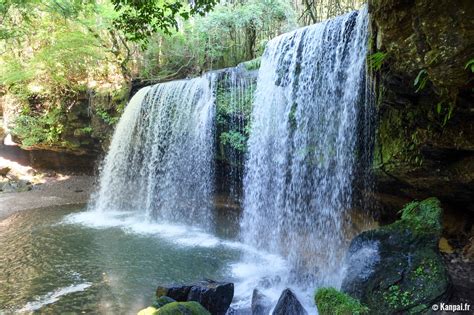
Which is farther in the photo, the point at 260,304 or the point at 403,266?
the point at 260,304

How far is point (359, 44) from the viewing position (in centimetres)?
630

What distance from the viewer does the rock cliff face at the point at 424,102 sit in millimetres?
3348

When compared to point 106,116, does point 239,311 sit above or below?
below

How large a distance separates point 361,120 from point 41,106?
46.4 feet

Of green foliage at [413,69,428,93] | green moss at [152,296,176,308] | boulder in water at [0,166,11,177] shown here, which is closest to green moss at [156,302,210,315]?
green moss at [152,296,176,308]

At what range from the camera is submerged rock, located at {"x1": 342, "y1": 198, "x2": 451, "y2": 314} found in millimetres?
3822

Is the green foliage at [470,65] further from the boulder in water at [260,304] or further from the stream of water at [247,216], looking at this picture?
the boulder in water at [260,304]

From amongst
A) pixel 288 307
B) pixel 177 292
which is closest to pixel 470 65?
pixel 288 307

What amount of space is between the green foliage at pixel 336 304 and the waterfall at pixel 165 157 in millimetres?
6160

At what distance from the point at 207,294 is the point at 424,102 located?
3832 mm

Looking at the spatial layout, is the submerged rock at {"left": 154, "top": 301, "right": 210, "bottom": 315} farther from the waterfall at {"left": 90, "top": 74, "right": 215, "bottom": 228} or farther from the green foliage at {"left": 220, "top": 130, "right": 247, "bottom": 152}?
the waterfall at {"left": 90, "top": 74, "right": 215, "bottom": 228}

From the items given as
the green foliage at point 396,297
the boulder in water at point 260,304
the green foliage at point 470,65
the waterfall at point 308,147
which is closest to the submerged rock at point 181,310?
the boulder in water at point 260,304

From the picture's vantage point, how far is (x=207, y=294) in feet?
15.3

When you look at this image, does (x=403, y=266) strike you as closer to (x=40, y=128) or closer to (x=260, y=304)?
(x=260, y=304)
